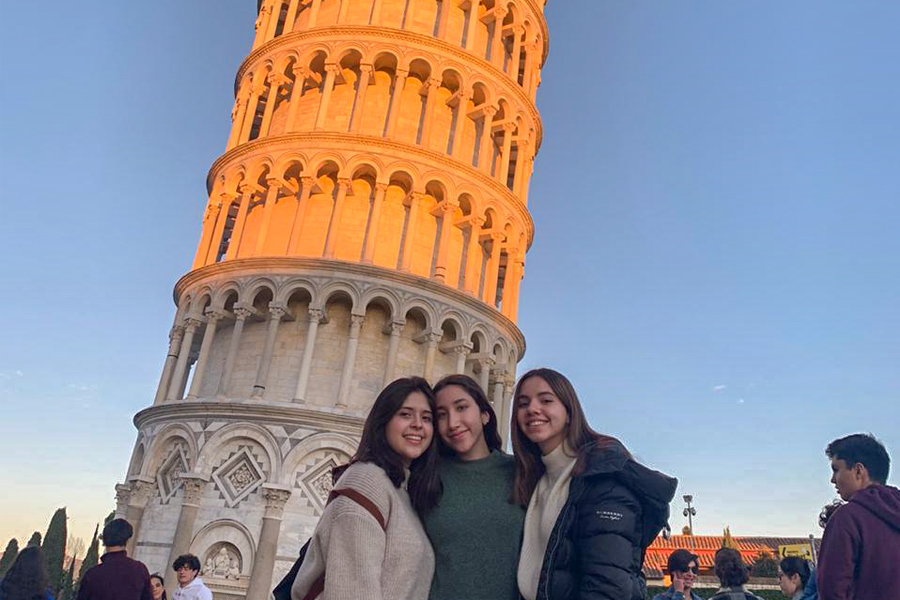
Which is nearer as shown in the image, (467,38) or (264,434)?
(264,434)

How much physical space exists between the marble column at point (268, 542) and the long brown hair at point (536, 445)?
49.9 ft

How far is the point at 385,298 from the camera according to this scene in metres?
20.0

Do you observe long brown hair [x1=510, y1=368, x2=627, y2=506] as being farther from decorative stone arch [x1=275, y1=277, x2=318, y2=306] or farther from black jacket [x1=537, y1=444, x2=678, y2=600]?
decorative stone arch [x1=275, y1=277, x2=318, y2=306]

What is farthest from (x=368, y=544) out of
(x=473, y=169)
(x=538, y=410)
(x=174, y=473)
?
(x=473, y=169)

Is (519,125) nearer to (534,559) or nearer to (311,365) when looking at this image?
(311,365)

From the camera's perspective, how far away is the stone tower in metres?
18.2

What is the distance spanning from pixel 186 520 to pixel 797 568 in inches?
591

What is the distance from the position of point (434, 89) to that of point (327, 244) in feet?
20.9

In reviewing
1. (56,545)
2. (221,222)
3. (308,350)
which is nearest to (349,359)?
(308,350)

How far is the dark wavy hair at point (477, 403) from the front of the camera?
370cm

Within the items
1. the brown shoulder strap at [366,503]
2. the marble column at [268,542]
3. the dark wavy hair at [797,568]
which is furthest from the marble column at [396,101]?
the brown shoulder strap at [366,503]

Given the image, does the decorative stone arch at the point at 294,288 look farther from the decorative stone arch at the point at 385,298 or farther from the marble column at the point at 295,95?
the marble column at the point at 295,95

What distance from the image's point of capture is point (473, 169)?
22484 millimetres

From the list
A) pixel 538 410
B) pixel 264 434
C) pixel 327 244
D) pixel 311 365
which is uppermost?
pixel 327 244
